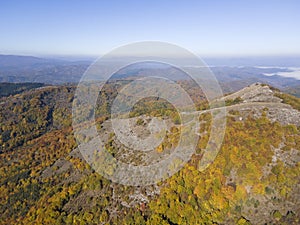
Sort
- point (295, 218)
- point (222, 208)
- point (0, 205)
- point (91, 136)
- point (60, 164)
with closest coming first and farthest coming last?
point (295, 218) < point (222, 208) < point (0, 205) < point (60, 164) < point (91, 136)

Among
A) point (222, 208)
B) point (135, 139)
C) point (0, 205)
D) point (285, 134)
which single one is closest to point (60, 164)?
point (0, 205)

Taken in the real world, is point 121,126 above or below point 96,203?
above

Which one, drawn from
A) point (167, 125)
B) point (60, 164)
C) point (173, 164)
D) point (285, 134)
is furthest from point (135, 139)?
point (285, 134)

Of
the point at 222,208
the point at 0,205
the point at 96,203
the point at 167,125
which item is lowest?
the point at 0,205

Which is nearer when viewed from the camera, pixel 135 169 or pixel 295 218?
pixel 295 218

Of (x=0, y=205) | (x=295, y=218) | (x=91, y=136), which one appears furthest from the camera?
(x=91, y=136)

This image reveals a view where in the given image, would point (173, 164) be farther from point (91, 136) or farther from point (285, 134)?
point (91, 136)
